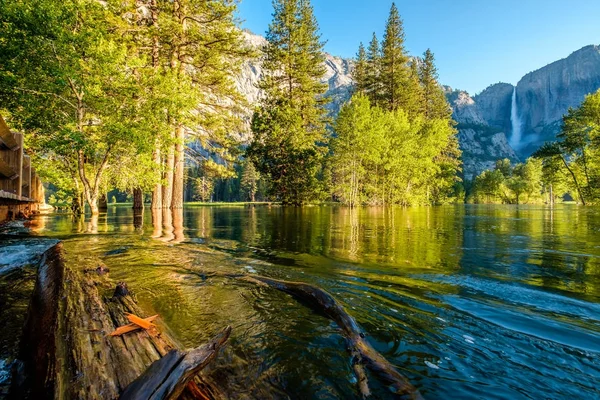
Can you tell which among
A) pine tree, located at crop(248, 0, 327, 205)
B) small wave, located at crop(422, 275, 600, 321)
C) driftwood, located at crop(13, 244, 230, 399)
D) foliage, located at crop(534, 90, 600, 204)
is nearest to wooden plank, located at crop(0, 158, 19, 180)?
driftwood, located at crop(13, 244, 230, 399)

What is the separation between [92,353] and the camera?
5.44 ft

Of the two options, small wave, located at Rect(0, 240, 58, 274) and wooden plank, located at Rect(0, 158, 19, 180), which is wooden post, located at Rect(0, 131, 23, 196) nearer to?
wooden plank, located at Rect(0, 158, 19, 180)

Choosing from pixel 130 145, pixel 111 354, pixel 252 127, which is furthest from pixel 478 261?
pixel 252 127

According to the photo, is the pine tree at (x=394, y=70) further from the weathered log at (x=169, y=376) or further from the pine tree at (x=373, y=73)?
the weathered log at (x=169, y=376)

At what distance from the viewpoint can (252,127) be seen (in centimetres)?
3108

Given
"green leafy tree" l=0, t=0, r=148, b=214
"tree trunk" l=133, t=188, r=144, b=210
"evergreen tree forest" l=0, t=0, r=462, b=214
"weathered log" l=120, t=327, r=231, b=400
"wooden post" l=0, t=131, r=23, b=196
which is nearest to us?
"weathered log" l=120, t=327, r=231, b=400

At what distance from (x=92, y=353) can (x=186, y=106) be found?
608 inches

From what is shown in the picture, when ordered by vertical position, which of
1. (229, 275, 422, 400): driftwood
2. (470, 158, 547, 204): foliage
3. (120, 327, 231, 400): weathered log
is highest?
(470, 158, 547, 204): foliage

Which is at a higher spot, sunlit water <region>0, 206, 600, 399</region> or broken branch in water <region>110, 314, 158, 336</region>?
broken branch in water <region>110, 314, 158, 336</region>

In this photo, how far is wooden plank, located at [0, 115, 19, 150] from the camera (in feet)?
18.5

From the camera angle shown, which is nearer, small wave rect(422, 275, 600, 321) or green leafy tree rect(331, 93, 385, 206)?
small wave rect(422, 275, 600, 321)

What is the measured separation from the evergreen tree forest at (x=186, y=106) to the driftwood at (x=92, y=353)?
37.6 ft

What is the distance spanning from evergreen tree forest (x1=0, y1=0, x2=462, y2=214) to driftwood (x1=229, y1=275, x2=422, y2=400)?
1191 cm

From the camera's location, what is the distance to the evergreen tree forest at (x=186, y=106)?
38.6 feet
